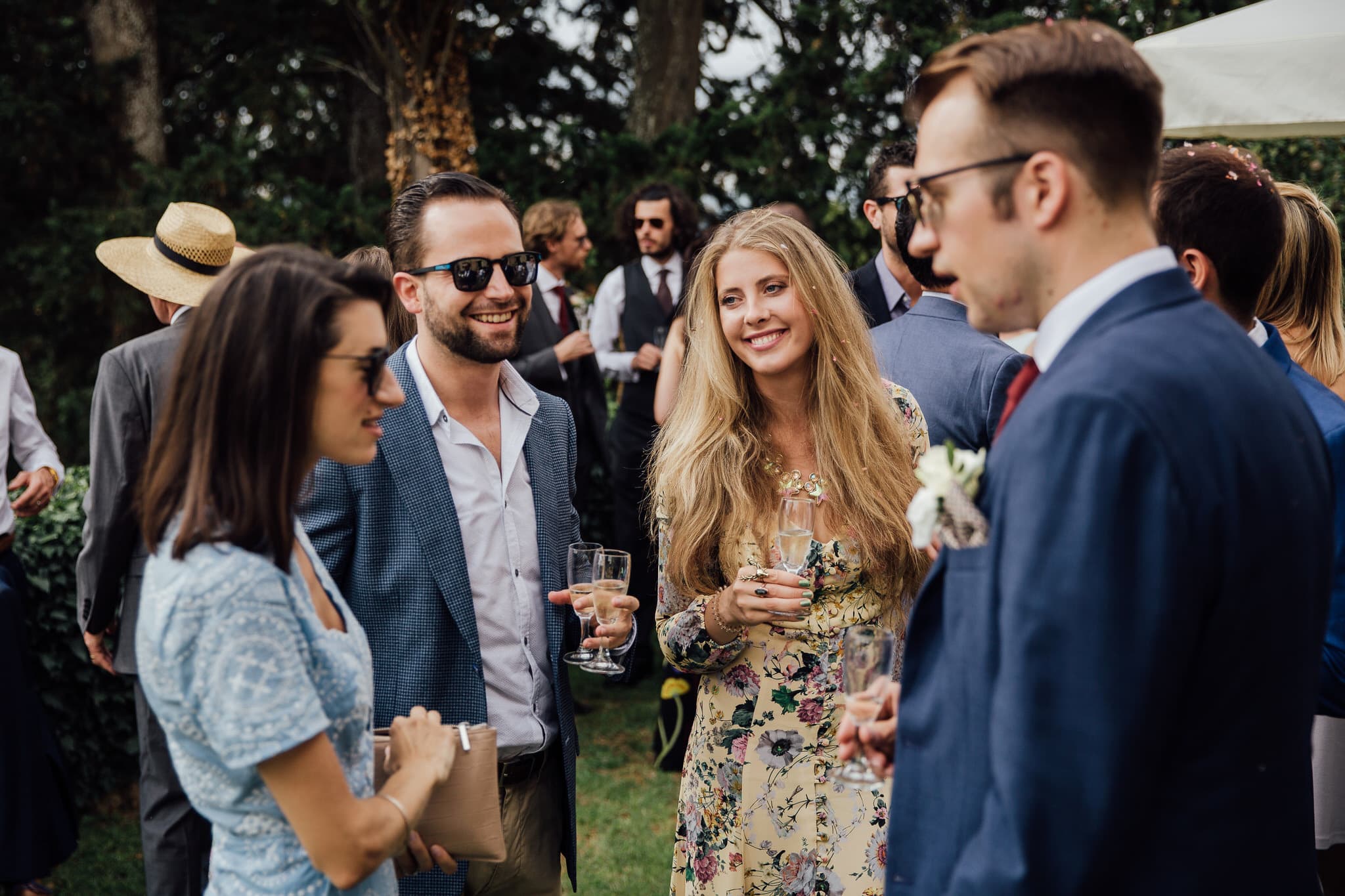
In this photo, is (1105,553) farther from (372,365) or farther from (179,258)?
(179,258)

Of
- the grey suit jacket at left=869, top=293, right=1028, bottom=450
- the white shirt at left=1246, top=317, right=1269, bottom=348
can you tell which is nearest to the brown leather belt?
the grey suit jacket at left=869, top=293, right=1028, bottom=450

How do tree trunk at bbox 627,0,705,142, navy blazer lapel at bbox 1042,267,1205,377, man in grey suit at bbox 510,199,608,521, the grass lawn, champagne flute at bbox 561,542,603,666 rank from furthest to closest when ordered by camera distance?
tree trunk at bbox 627,0,705,142 → man in grey suit at bbox 510,199,608,521 → the grass lawn → champagne flute at bbox 561,542,603,666 → navy blazer lapel at bbox 1042,267,1205,377

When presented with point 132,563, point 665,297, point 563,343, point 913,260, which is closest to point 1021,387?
point 913,260

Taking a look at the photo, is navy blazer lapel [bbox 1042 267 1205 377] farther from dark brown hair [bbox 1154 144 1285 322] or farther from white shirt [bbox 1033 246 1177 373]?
dark brown hair [bbox 1154 144 1285 322]

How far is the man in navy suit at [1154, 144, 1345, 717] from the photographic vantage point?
265cm

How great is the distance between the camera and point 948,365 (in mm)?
3643

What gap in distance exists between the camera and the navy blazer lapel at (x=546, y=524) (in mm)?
2955

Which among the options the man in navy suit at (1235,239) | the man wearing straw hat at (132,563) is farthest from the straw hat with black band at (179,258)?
the man in navy suit at (1235,239)

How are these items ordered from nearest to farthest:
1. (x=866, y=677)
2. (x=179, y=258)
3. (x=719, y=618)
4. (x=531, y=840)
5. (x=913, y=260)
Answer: (x=866, y=677), (x=719, y=618), (x=531, y=840), (x=913, y=260), (x=179, y=258)

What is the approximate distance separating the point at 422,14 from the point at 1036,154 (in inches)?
379

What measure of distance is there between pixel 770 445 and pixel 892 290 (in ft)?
7.40

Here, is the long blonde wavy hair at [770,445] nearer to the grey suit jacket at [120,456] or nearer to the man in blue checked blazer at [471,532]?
the man in blue checked blazer at [471,532]

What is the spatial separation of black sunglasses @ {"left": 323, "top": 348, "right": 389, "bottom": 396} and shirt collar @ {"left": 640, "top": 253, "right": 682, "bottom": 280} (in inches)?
204

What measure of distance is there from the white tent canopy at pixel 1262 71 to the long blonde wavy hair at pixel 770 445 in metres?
3.04
